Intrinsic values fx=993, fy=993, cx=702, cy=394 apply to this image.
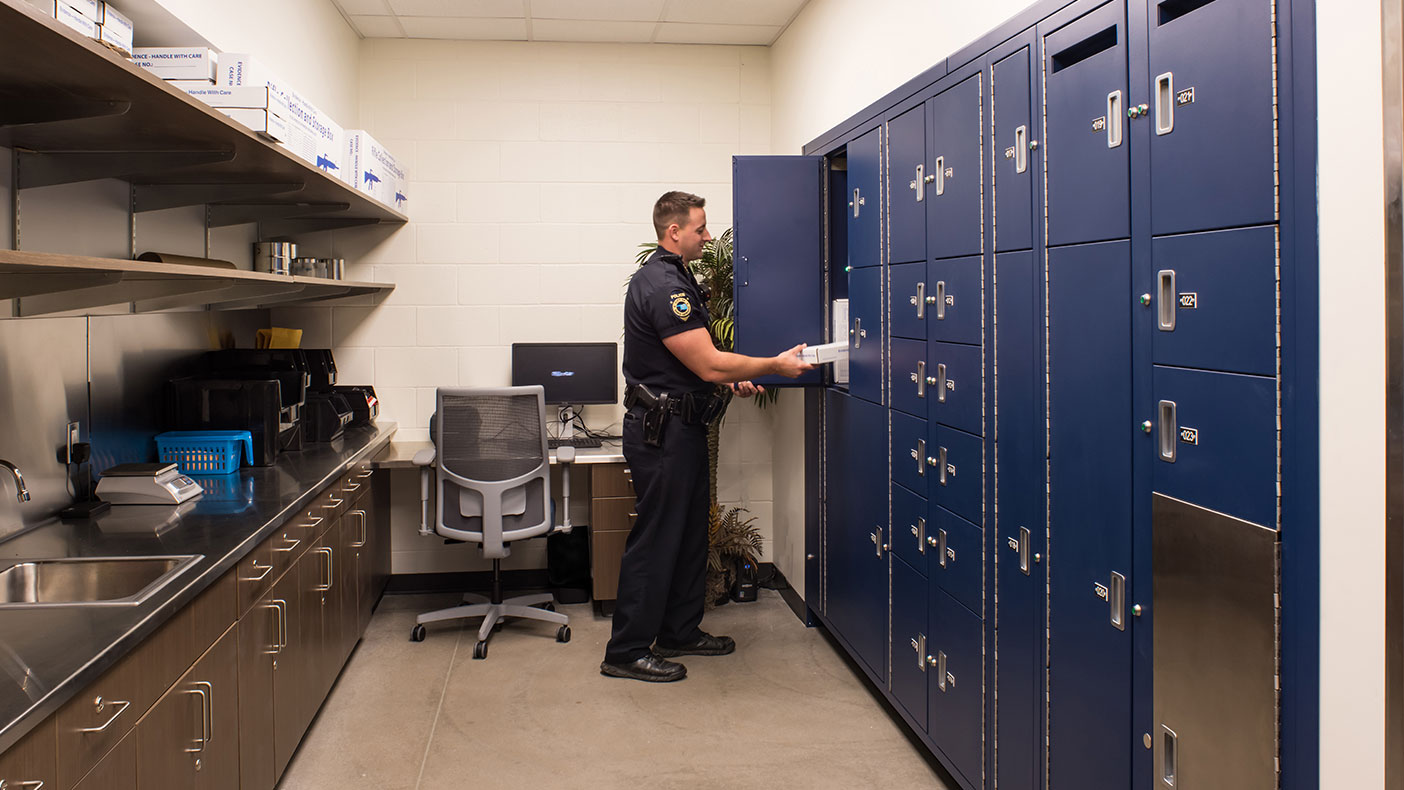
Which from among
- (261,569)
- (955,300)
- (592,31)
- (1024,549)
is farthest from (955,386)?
(592,31)

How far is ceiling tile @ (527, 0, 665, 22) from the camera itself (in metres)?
4.26

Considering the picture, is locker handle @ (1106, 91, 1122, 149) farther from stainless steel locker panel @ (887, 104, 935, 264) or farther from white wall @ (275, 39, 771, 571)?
white wall @ (275, 39, 771, 571)

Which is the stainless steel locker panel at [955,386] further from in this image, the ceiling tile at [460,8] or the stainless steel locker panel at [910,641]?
the ceiling tile at [460,8]

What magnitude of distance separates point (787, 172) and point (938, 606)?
5.81 ft

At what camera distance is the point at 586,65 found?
489 cm

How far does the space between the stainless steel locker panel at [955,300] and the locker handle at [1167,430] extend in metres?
0.74

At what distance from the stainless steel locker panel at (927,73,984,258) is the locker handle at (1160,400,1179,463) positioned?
805mm

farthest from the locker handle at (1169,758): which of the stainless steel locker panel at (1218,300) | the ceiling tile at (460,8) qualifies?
the ceiling tile at (460,8)

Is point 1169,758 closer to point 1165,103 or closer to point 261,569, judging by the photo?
point 1165,103

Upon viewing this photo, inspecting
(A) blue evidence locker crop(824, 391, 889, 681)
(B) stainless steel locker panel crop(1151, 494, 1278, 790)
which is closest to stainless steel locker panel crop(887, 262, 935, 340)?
(A) blue evidence locker crop(824, 391, 889, 681)

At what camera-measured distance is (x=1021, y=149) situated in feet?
7.32

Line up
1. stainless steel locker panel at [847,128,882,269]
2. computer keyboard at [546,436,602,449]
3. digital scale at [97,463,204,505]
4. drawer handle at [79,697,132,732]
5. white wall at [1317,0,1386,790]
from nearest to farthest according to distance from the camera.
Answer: white wall at [1317,0,1386,790], drawer handle at [79,697,132,732], digital scale at [97,463,204,505], stainless steel locker panel at [847,128,882,269], computer keyboard at [546,436,602,449]

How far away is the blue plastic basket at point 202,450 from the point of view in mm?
3209

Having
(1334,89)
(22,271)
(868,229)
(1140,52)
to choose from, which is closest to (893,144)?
(868,229)
